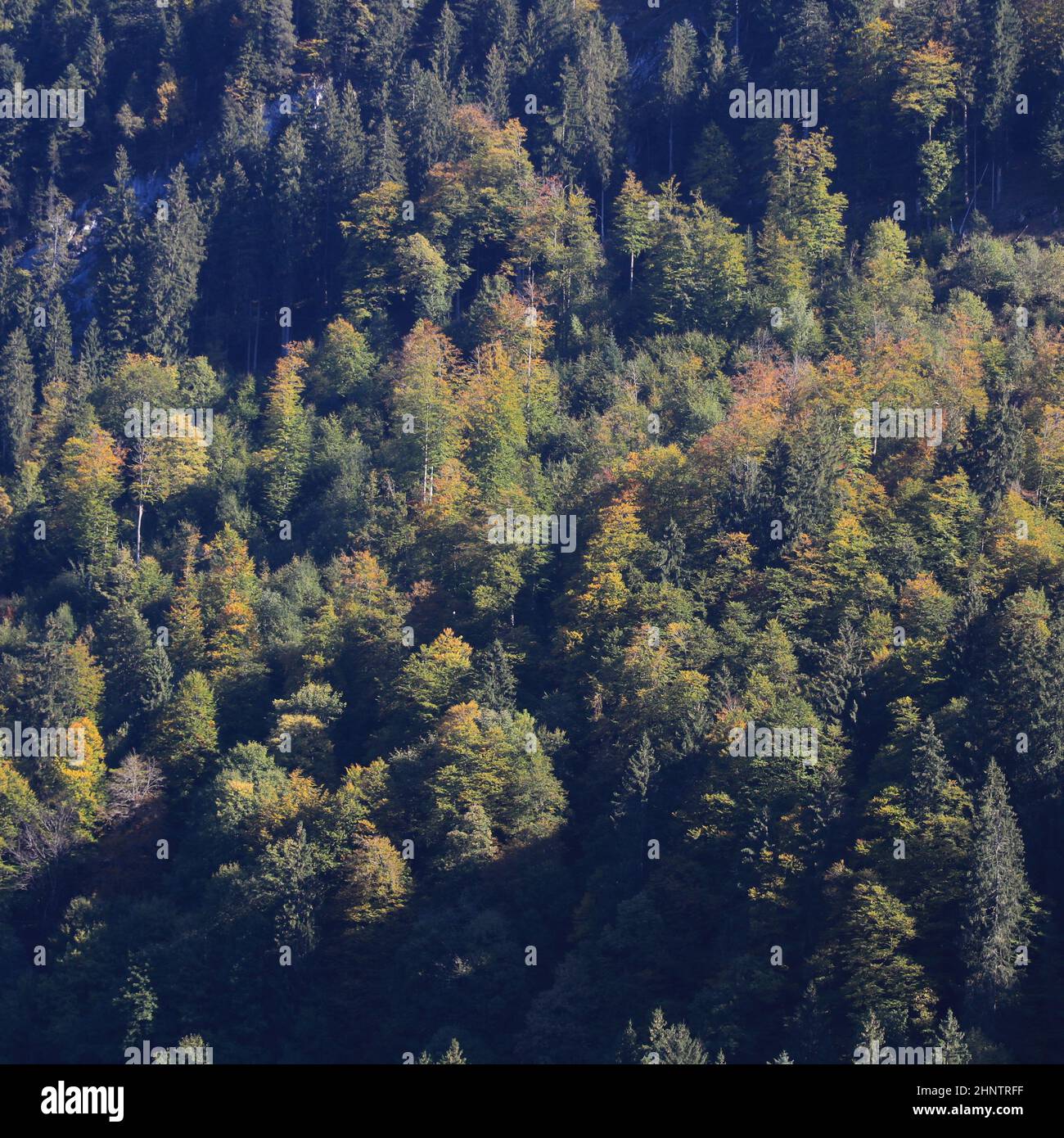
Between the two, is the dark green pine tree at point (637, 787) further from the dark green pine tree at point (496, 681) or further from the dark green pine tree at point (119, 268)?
the dark green pine tree at point (119, 268)

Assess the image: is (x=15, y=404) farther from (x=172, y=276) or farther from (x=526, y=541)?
(x=526, y=541)

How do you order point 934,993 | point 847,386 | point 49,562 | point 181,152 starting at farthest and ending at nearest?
point 181,152
point 49,562
point 847,386
point 934,993

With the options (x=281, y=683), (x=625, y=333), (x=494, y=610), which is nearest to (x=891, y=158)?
(x=625, y=333)

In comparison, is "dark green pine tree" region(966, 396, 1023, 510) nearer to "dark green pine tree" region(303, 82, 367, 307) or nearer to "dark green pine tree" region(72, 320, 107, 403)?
"dark green pine tree" region(303, 82, 367, 307)

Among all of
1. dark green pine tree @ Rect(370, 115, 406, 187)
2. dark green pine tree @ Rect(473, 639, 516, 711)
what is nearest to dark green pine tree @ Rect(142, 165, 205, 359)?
dark green pine tree @ Rect(370, 115, 406, 187)

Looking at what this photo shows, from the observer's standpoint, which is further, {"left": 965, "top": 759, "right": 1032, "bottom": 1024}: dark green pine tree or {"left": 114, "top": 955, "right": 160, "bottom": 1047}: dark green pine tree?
{"left": 114, "top": 955, "right": 160, "bottom": 1047}: dark green pine tree

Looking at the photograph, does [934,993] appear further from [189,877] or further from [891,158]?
[891,158]
